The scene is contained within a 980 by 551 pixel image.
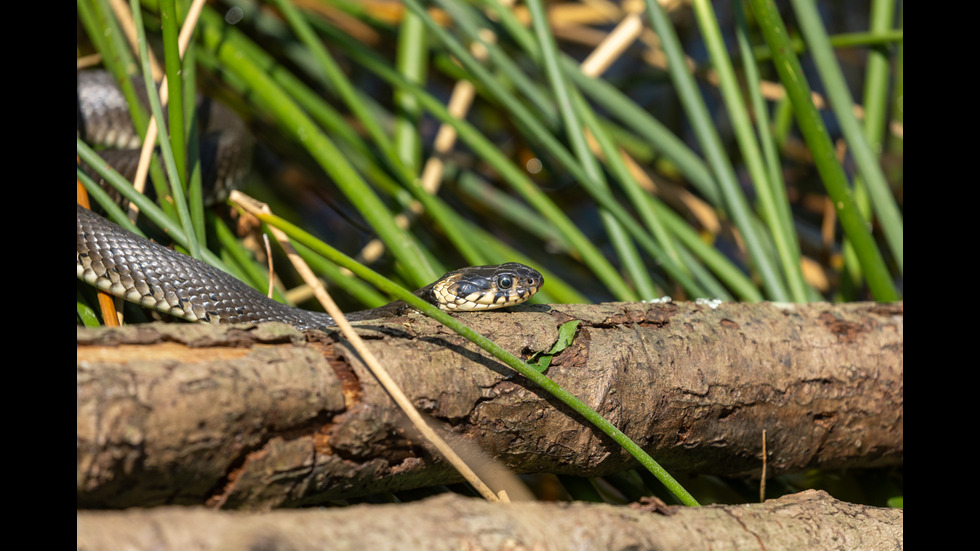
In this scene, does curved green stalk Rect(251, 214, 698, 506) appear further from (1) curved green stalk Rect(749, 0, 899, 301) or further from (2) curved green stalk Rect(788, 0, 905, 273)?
(2) curved green stalk Rect(788, 0, 905, 273)

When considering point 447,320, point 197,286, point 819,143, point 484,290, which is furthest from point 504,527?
point 819,143

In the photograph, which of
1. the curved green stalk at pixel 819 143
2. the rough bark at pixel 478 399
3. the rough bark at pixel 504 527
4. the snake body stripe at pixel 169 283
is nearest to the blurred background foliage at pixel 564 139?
the curved green stalk at pixel 819 143

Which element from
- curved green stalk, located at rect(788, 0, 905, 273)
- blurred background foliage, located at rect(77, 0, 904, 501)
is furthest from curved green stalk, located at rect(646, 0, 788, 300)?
curved green stalk, located at rect(788, 0, 905, 273)

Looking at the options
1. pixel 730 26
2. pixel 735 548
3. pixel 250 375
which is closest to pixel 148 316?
pixel 250 375

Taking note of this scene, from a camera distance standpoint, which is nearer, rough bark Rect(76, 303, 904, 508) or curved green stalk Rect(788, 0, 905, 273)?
rough bark Rect(76, 303, 904, 508)

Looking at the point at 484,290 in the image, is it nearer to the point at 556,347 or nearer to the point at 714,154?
the point at 556,347

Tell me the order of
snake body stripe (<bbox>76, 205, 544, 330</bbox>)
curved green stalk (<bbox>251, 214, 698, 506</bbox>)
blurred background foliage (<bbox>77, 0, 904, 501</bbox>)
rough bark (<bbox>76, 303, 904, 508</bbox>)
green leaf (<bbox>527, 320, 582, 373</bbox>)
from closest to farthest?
rough bark (<bbox>76, 303, 904, 508</bbox>), curved green stalk (<bbox>251, 214, 698, 506</bbox>), green leaf (<bbox>527, 320, 582, 373</bbox>), snake body stripe (<bbox>76, 205, 544, 330</bbox>), blurred background foliage (<bbox>77, 0, 904, 501</bbox>)

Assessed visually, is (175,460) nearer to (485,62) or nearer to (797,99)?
(797,99)
